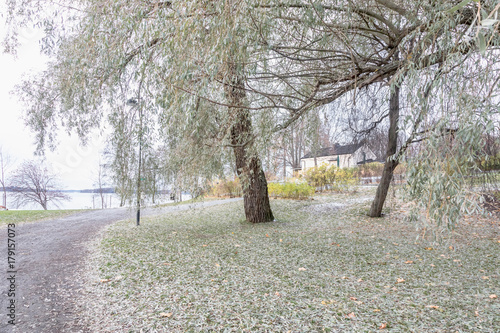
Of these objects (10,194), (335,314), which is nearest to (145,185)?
(335,314)

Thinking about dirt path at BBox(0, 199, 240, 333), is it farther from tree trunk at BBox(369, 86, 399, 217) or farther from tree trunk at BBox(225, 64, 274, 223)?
tree trunk at BBox(369, 86, 399, 217)

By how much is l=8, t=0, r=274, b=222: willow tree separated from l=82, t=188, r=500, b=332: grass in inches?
59.1

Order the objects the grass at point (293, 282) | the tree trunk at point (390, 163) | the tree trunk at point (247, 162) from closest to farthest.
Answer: the grass at point (293, 282)
the tree trunk at point (247, 162)
the tree trunk at point (390, 163)

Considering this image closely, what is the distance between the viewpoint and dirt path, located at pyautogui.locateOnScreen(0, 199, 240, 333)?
249 centimetres

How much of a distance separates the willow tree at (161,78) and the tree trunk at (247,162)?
23 millimetres

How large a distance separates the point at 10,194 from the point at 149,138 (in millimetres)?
14765

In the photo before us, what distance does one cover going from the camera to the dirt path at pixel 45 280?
Result: 2.49 m

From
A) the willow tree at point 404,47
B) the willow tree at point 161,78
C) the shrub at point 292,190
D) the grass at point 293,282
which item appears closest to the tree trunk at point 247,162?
the willow tree at point 161,78

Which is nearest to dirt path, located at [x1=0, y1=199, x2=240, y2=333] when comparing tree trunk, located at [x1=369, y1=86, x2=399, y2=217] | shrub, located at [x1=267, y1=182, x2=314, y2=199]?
tree trunk, located at [x1=369, y1=86, x2=399, y2=217]

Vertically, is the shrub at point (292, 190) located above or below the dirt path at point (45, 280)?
above

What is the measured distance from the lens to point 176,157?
525cm

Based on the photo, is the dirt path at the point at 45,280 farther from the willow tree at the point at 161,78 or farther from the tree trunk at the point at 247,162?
the tree trunk at the point at 247,162

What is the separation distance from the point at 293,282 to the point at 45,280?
2.87m

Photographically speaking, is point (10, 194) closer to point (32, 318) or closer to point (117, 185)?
point (117, 185)
